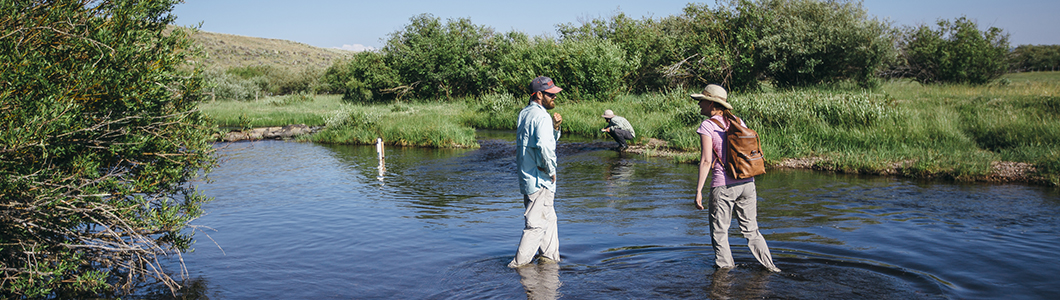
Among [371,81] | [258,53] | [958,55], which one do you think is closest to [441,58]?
[371,81]

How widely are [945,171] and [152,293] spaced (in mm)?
13494

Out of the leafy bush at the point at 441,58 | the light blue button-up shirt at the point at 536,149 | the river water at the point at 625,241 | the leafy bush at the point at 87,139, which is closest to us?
the leafy bush at the point at 87,139

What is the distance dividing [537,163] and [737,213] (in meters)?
1.91

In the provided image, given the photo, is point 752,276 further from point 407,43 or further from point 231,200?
point 407,43

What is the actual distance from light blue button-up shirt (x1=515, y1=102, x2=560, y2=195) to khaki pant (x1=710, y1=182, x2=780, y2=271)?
5.01ft

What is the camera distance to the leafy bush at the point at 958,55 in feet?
95.6

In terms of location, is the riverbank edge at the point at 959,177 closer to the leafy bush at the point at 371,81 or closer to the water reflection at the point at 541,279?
the water reflection at the point at 541,279

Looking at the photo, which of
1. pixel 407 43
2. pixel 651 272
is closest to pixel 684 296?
pixel 651 272

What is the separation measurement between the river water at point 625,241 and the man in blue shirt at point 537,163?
1.39 ft

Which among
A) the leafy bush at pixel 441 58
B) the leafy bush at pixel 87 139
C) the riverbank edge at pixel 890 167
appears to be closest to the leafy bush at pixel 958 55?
the riverbank edge at pixel 890 167

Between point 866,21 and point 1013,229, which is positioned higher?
point 866,21

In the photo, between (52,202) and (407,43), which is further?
(407,43)

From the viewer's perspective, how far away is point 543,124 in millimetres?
5668

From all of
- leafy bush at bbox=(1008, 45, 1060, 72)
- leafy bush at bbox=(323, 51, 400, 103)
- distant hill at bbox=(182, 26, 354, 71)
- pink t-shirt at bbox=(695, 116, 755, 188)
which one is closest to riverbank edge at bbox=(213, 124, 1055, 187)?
pink t-shirt at bbox=(695, 116, 755, 188)
